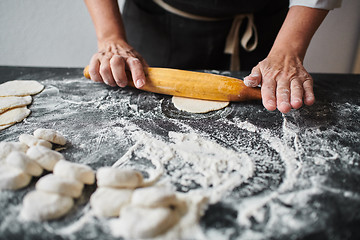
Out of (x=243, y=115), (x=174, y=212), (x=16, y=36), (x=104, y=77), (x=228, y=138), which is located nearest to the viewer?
(x=174, y=212)

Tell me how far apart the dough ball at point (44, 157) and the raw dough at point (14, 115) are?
351 mm

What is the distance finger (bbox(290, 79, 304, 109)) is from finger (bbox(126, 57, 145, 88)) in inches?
24.8

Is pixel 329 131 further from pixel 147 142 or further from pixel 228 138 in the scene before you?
pixel 147 142

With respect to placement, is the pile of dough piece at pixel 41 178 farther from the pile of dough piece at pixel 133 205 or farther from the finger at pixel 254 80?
the finger at pixel 254 80

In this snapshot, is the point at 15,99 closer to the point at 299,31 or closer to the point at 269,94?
the point at 269,94

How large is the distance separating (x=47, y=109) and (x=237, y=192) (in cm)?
89

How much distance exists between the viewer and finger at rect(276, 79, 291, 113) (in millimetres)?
971

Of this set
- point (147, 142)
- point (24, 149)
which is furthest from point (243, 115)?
point (24, 149)

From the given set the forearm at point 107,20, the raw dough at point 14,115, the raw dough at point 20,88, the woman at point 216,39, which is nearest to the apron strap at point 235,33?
the woman at point 216,39

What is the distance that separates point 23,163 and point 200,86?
728mm

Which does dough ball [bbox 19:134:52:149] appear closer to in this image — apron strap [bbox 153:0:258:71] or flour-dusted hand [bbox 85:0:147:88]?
Result: flour-dusted hand [bbox 85:0:147:88]

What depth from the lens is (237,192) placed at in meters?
0.70

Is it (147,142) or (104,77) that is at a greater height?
(104,77)

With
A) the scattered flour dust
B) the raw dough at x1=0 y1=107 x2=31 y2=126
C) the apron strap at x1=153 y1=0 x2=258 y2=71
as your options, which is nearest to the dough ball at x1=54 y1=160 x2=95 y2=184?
the scattered flour dust
